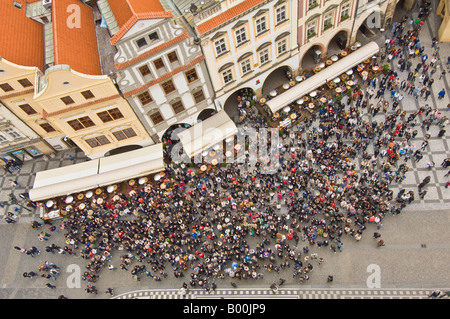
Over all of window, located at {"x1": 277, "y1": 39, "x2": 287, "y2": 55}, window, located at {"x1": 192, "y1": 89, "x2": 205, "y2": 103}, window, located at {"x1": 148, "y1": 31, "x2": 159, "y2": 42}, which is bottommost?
window, located at {"x1": 148, "y1": 31, "x2": 159, "y2": 42}

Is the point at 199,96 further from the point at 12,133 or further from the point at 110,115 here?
the point at 12,133

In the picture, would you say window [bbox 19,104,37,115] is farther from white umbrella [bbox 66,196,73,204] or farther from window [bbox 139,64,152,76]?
window [bbox 139,64,152,76]

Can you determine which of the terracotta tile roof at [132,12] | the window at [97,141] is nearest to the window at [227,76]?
the terracotta tile roof at [132,12]

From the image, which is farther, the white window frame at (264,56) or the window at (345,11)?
the window at (345,11)

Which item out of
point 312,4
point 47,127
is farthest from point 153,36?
point 47,127

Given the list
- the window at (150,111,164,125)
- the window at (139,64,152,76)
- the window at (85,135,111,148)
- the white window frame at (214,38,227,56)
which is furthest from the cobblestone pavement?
the white window frame at (214,38,227,56)

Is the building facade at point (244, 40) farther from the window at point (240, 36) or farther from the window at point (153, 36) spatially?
the window at point (153, 36)

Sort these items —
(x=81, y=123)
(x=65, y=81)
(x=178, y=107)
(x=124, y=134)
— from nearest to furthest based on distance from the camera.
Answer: (x=65, y=81) → (x=81, y=123) → (x=178, y=107) → (x=124, y=134)
